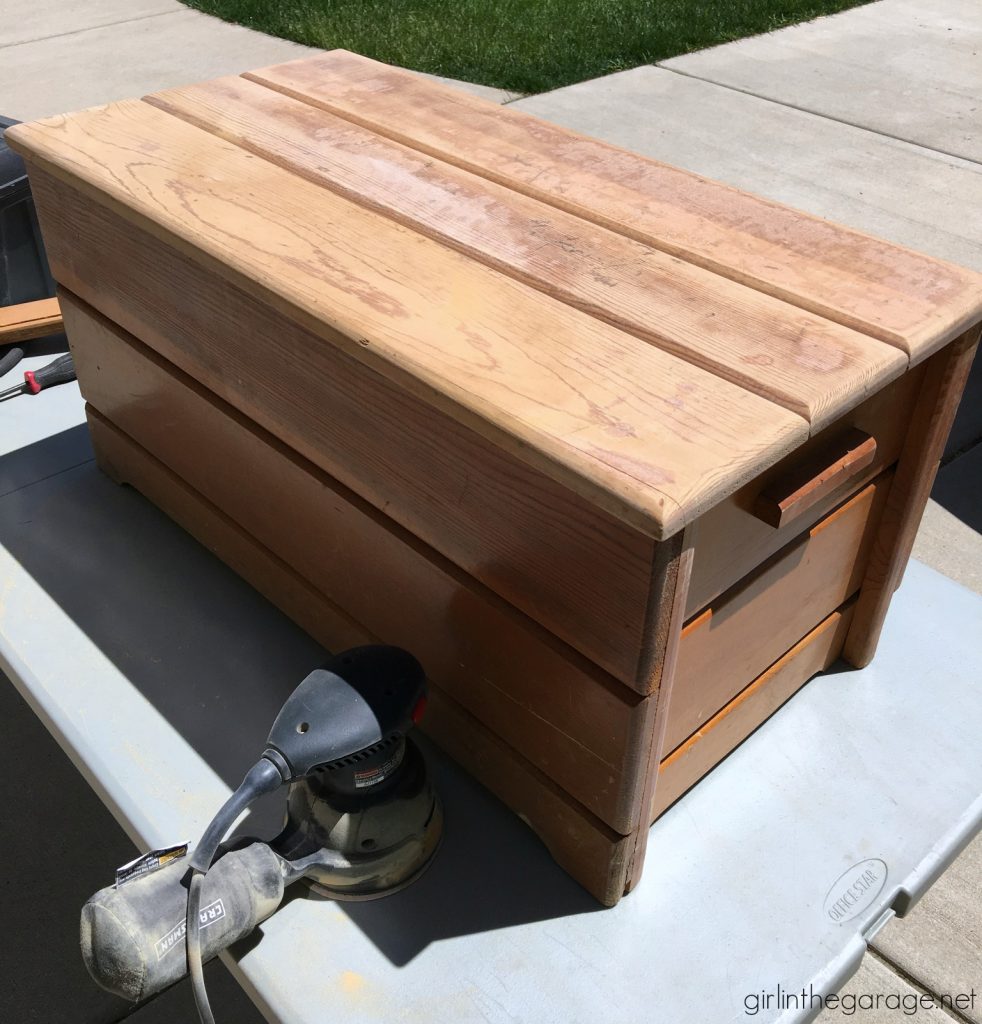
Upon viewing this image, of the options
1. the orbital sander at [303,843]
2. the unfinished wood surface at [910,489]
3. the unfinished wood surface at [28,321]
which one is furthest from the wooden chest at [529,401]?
the unfinished wood surface at [28,321]

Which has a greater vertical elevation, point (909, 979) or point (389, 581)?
point (389, 581)

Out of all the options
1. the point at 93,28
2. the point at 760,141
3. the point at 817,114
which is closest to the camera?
the point at 760,141

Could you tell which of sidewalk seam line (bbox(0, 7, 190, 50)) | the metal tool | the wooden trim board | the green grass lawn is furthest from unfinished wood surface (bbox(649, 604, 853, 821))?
sidewalk seam line (bbox(0, 7, 190, 50))

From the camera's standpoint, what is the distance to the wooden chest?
0.95 m

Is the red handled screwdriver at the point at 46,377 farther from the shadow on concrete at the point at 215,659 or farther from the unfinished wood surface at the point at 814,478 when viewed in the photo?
the unfinished wood surface at the point at 814,478

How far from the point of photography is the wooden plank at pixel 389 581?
3.45ft

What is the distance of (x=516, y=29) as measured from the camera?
4996 millimetres

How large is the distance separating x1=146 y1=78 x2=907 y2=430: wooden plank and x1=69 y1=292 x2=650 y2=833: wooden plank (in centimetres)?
30

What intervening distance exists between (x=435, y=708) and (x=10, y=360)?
1.14m

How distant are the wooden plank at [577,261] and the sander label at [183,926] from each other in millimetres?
663

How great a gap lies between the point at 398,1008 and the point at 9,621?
0.75 meters

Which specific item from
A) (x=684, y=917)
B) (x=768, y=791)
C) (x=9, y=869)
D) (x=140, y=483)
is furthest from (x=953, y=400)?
(x=9, y=869)

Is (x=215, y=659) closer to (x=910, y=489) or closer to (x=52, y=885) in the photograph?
(x=52, y=885)

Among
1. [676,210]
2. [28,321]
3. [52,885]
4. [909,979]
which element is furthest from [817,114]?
[52,885]
